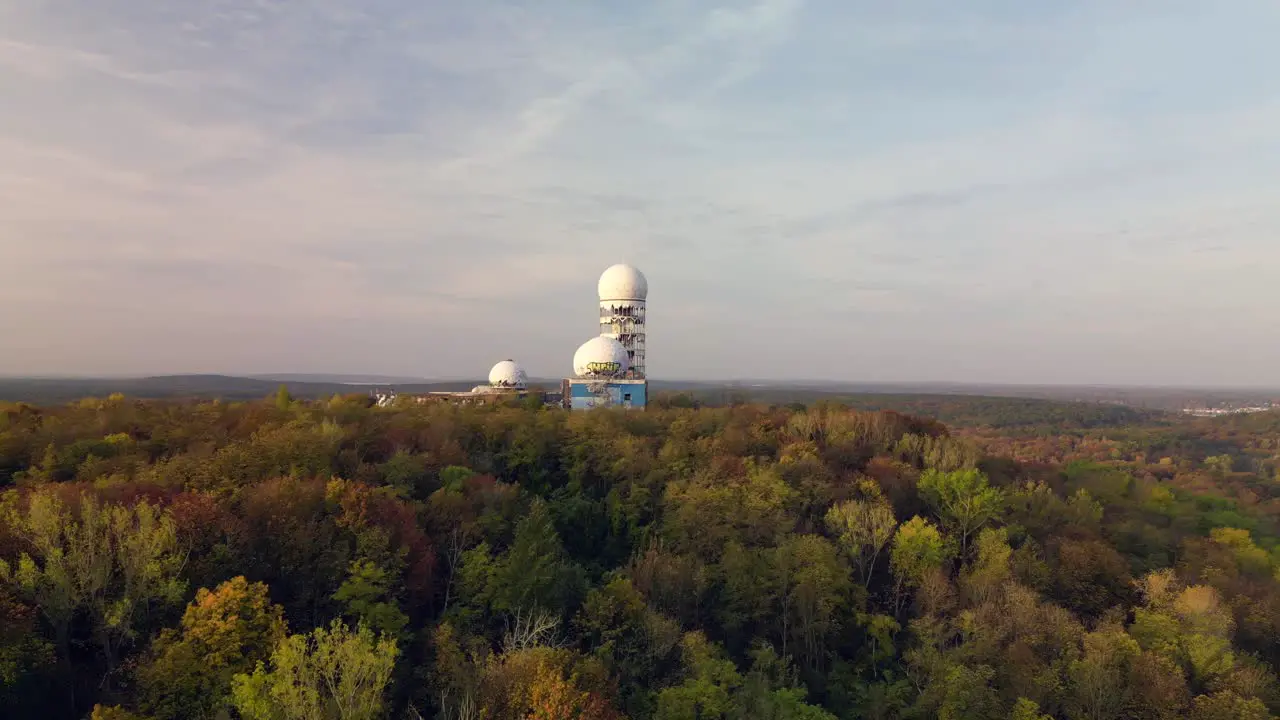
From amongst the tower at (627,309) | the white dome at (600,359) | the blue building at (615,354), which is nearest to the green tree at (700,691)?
the blue building at (615,354)

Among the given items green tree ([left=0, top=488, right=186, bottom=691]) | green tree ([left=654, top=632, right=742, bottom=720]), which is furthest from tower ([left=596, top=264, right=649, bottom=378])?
green tree ([left=0, top=488, right=186, bottom=691])

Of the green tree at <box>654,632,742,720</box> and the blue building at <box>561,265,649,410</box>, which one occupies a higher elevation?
the blue building at <box>561,265,649,410</box>

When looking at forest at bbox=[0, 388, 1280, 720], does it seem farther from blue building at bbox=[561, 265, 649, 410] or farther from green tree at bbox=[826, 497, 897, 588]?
blue building at bbox=[561, 265, 649, 410]

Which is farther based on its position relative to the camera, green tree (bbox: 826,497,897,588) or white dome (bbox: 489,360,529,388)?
white dome (bbox: 489,360,529,388)

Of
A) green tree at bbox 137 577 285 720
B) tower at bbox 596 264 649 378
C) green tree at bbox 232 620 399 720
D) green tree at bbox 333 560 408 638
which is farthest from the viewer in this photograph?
tower at bbox 596 264 649 378

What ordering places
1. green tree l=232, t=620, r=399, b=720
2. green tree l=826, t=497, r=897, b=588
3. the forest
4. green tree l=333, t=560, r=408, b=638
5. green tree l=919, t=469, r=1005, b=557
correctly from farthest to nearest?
green tree l=919, t=469, r=1005, b=557 < green tree l=826, t=497, r=897, b=588 < green tree l=333, t=560, r=408, b=638 < the forest < green tree l=232, t=620, r=399, b=720

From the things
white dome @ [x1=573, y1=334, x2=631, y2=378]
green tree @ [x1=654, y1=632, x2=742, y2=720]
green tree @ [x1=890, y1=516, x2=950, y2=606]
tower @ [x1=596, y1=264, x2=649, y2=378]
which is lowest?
green tree @ [x1=654, y1=632, x2=742, y2=720]

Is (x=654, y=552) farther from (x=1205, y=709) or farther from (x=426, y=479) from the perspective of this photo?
(x=1205, y=709)

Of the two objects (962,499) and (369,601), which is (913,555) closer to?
(962,499)
